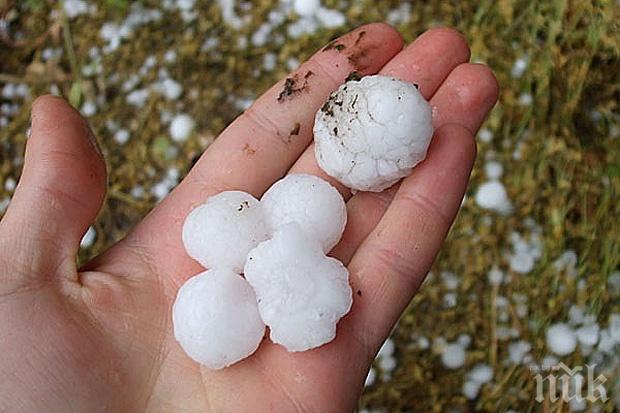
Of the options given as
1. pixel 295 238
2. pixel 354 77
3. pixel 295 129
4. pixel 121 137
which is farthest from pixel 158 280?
pixel 121 137

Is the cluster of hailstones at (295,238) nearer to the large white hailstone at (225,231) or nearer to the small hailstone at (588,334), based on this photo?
the large white hailstone at (225,231)

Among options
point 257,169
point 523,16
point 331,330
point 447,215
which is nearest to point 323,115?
point 257,169

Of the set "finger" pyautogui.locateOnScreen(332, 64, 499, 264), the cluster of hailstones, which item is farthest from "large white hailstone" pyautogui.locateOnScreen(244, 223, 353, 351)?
"finger" pyautogui.locateOnScreen(332, 64, 499, 264)

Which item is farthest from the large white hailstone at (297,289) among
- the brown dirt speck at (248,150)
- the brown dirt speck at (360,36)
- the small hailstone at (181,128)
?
the small hailstone at (181,128)

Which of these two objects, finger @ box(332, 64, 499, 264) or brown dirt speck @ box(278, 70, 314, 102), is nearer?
finger @ box(332, 64, 499, 264)

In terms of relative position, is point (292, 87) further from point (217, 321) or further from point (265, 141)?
point (217, 321)

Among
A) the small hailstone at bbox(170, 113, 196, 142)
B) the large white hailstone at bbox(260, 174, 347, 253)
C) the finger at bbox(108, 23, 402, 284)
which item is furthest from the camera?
the small hailstone at bbox(170, 113, 196, 142)

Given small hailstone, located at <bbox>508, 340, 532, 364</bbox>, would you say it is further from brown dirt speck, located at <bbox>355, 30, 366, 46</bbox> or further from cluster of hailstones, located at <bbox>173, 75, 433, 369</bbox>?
brown dirt speck, located at <bbox>355, 30, 366, 46</bbox>
